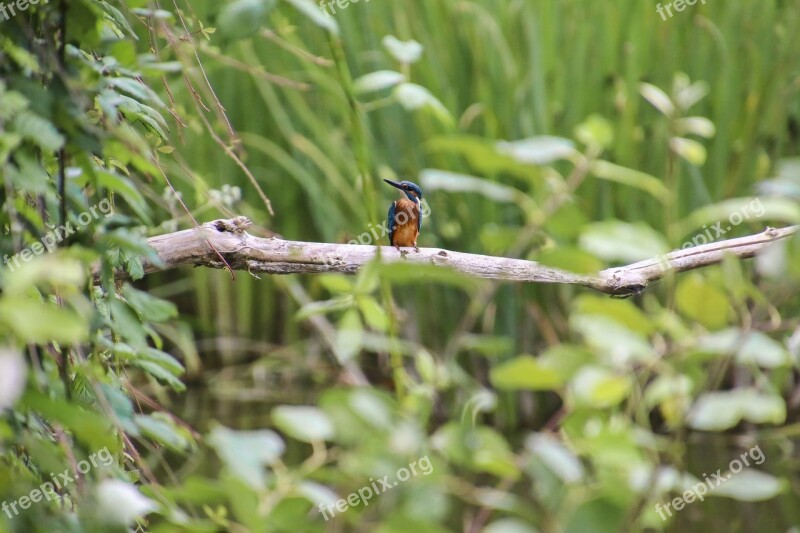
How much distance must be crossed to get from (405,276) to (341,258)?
4.05 feet

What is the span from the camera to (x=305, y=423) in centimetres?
61

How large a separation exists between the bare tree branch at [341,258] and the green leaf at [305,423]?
0.99 meters

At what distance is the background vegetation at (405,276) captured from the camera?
61 centimetres

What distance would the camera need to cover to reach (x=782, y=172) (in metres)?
0.63

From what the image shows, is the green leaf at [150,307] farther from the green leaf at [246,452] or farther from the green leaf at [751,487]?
the green leaf at [751,487]

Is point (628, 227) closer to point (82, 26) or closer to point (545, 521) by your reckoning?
point (545, 521)

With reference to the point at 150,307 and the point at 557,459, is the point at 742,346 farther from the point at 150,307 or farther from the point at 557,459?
the point at 150,307

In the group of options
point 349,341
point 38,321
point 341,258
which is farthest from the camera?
point 341,258

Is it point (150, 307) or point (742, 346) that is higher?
point (150, 307)

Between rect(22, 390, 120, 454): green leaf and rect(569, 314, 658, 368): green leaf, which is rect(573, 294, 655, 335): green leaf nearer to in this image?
rect(569, 314, 658, 368): green leaf

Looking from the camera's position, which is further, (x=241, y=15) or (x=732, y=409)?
(x=241, y=15)

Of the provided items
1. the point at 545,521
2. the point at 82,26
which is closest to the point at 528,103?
the point at 82,26

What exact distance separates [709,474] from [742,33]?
6.46 ft

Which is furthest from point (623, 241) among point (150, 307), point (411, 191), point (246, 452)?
point (411, 191)
